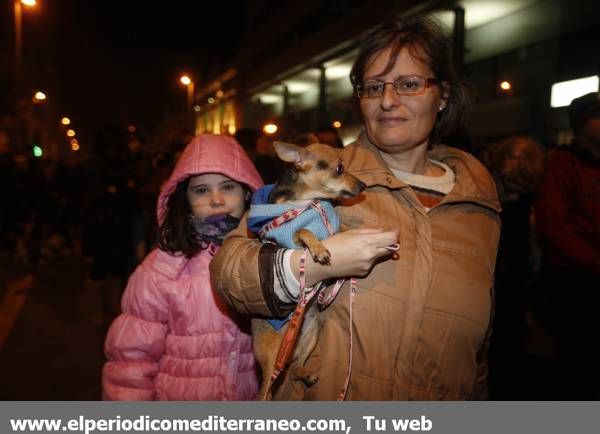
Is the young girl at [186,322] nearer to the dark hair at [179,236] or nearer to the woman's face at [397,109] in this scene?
the dark hair at [179,236]

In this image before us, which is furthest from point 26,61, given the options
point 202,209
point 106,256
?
point 202,209

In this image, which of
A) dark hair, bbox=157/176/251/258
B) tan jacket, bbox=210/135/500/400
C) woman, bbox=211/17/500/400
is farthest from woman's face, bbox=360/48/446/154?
dark hair, bbox=157/176/251/258

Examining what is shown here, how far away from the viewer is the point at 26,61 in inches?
841

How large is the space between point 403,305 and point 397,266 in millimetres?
150

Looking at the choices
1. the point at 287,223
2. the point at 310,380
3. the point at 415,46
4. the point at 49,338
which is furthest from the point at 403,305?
the point at 49,338

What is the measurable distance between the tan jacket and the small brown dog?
12 cm

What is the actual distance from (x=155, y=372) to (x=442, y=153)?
6.27 ft

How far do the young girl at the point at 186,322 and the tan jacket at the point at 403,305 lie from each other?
681mm

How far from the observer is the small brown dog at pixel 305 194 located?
1.88 meters

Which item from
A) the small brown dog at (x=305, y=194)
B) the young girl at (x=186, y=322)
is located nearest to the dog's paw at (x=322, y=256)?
the small brown dog at (x=305, y=194)

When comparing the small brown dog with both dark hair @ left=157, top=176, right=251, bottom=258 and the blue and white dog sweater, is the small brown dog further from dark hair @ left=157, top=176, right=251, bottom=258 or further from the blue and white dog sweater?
dark hair @ left=157, top=176, right=251, bottom=258

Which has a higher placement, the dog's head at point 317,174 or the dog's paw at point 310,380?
the dog's head at point 317,174

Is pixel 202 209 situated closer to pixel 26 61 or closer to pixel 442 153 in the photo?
pixel 442 153

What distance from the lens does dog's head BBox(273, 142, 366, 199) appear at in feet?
6.94
